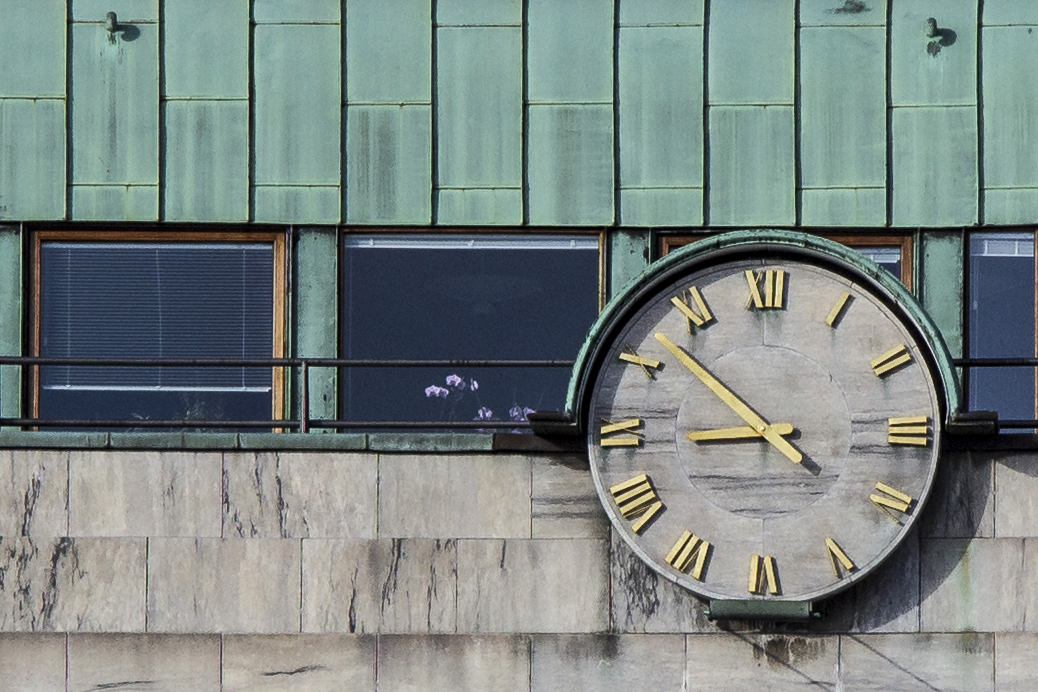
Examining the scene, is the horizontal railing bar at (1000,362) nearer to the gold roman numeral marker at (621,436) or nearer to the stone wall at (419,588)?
the stone wall at (419,588)

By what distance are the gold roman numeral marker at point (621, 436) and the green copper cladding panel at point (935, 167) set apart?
12.0 ft

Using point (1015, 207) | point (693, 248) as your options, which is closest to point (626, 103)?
point (693, 248)

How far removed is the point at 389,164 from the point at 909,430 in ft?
17.8

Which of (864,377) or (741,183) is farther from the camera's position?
(741,183)

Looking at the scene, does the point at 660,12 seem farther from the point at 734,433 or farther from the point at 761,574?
the point at 761,574

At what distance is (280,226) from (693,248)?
4168mm

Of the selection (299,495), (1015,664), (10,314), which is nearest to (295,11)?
(10,314)

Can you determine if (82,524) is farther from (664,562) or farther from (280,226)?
(664,562)

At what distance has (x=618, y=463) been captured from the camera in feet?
50.1

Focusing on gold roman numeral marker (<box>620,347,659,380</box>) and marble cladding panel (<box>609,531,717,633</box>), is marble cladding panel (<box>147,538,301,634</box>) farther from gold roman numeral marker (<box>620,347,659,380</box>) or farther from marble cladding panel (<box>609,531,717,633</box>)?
gold roman numeral marker (<box>620,347,659,380</box>)

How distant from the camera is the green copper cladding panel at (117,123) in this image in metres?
17.5

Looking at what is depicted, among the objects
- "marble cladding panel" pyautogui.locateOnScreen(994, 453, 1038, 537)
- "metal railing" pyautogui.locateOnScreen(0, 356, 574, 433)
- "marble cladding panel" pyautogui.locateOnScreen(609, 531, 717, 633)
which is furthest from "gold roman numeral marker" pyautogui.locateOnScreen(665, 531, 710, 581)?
"marble cladding panel" pyautogui.locateOnScreen(994, 453, 1038, 537)

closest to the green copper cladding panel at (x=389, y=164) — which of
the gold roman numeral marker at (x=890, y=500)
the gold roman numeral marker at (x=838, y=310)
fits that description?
the gold roman numeral marker at (x=838, y=310)

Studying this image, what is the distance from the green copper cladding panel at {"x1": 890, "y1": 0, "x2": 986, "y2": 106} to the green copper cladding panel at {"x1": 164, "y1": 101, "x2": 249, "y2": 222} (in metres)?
6.02
